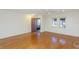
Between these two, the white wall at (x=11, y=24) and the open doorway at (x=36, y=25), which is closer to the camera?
the white wall at (x=11, y=24)

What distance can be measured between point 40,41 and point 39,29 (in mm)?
178

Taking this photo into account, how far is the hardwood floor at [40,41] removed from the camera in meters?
1.32

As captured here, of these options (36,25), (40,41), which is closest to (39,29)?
(36,25)

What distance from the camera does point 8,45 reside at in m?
1.32

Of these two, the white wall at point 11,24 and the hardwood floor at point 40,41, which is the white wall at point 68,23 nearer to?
the hardwood floor at point 40,41

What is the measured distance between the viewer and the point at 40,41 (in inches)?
54.3

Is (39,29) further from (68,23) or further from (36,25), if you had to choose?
(68,23)

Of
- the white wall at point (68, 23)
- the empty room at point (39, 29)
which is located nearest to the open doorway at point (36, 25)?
the empty room at point (39, 29)

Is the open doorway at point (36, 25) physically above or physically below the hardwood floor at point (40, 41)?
above
